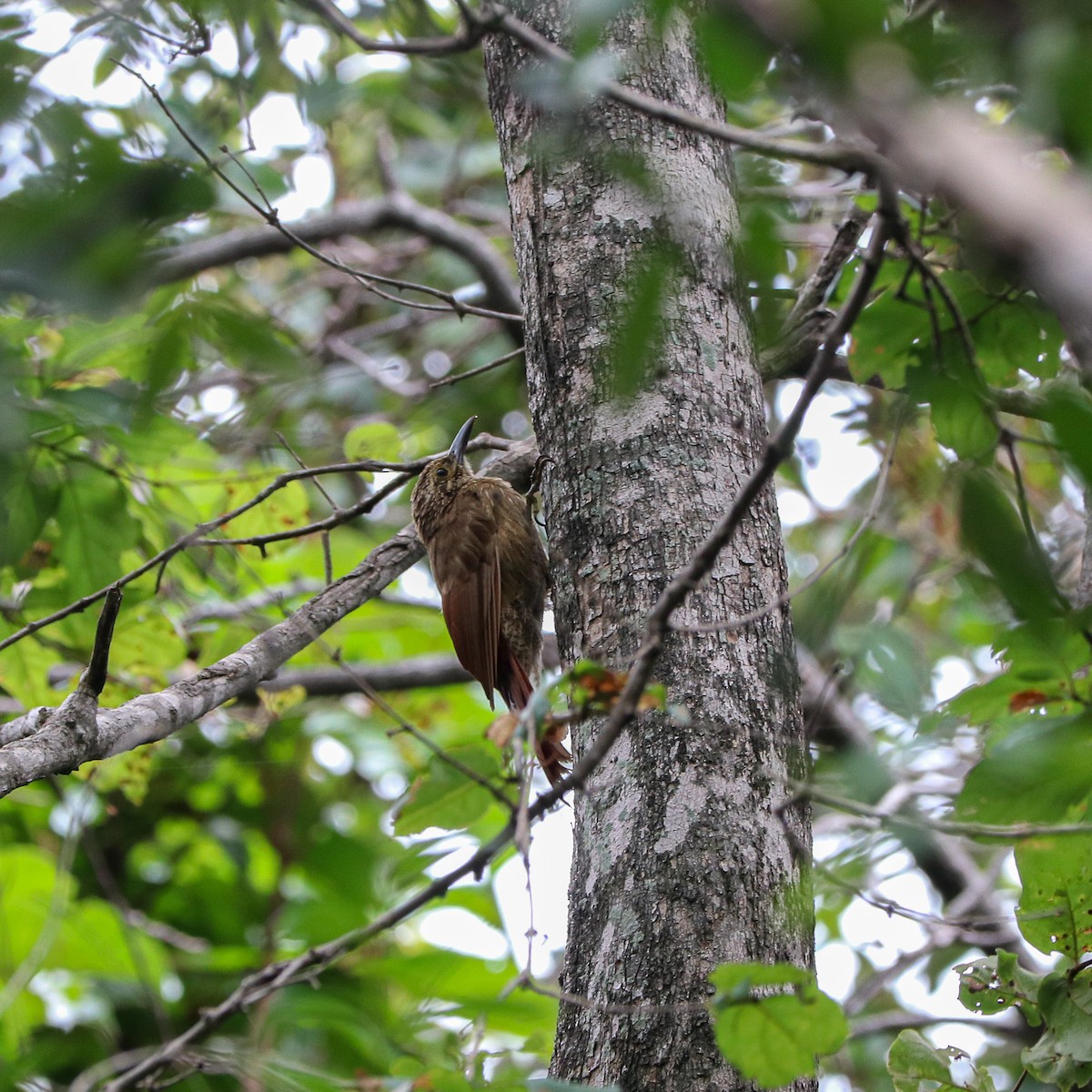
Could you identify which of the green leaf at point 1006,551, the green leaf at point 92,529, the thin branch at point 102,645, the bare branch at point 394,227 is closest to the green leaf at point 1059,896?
the green leaf at point 1006,551

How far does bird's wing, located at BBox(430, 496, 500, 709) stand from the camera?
326cm

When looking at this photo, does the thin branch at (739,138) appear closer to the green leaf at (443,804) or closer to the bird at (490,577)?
the green leaf at (443,804)

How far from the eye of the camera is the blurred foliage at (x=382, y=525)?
86 centimetres

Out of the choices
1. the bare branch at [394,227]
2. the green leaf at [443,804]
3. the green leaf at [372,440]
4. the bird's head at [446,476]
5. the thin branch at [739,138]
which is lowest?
the green leaf at [443,804]

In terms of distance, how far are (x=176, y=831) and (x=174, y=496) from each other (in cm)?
225

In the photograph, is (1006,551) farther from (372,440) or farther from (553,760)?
(372,440)

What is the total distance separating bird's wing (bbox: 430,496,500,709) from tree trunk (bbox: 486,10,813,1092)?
4.26 ft

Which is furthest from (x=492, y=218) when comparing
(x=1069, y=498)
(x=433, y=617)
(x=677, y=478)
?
(x=677, y=478)

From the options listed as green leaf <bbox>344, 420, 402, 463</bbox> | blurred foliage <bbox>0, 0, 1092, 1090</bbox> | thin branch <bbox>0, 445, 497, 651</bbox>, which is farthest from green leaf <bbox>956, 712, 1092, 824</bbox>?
green leaf <bbox>344, 420, 402, 463</bbox>

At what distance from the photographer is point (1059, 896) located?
1755 mm

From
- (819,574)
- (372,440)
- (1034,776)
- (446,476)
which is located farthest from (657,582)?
(446,476)

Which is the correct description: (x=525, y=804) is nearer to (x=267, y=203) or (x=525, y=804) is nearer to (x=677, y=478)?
(x=677, y=478)

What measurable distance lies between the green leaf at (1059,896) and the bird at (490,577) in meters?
1.70

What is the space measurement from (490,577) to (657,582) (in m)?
1.56
